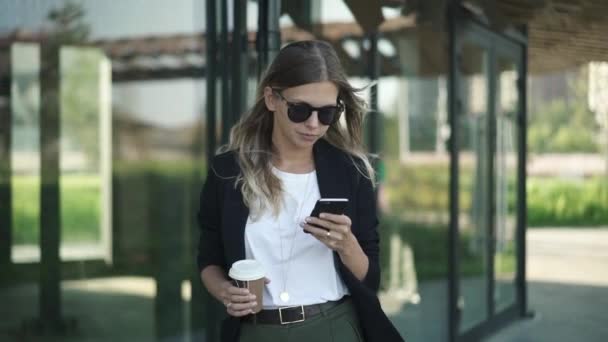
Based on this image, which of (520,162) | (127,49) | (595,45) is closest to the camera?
(127,49)

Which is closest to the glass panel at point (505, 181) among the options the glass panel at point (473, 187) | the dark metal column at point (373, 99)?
the glass panel at point (473, 187)

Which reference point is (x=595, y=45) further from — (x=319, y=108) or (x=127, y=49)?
(x=319, y=108)

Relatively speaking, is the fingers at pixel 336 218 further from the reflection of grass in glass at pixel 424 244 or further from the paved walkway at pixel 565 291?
the paved walkway at pixel 565 291

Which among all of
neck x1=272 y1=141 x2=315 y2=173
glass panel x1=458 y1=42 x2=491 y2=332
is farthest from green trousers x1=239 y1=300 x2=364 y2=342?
glass panel x1=458 y1=42 x2=491 y2=332

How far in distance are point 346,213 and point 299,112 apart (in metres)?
0.26

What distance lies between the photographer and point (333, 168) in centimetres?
205

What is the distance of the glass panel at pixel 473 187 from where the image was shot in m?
6.46

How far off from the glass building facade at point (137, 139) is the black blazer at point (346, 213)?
8.6 inches

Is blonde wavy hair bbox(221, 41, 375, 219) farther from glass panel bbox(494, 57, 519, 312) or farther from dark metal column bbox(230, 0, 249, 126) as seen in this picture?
glass panel bbox(494, 57, 519, 312)

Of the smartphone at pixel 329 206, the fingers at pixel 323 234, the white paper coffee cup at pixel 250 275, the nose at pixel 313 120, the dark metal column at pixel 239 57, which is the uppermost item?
the dark metal column at pixel 239 57

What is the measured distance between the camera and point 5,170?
292 cm

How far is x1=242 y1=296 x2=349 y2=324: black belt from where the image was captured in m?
1.96

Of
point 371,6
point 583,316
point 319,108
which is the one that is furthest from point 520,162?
point 319,108

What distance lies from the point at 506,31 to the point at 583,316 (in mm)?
2823
